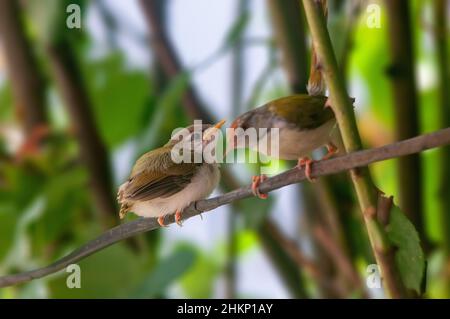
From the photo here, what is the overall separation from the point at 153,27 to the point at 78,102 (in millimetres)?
152

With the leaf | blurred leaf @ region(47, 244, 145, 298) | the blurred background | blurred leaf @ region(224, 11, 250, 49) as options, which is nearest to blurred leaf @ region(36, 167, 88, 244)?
the blurred background

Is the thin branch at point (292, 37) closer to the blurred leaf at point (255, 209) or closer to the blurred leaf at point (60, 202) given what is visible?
the blurred leaf at point (255, 209)

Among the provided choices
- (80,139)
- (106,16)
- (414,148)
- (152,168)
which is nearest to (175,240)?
(80,139)

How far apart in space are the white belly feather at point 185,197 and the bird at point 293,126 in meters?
0.03

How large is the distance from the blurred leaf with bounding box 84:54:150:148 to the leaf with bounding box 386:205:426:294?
0.55m

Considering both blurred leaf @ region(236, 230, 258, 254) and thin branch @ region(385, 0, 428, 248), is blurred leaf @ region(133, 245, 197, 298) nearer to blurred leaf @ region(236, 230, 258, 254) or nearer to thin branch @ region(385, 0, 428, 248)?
thin branch @ region(385, 0, 428, 248)

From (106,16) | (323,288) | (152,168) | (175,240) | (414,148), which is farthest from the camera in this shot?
(175,240)

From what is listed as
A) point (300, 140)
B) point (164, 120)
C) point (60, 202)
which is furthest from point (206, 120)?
point (300, 140)

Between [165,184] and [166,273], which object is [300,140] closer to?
[165,184]

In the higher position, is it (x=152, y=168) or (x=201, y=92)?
(x=201, y=92)

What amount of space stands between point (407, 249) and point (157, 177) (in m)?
0.12

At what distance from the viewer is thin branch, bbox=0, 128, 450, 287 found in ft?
Result: 0.78

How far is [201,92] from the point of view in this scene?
2.32ft

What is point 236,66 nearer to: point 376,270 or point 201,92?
point 201,92
